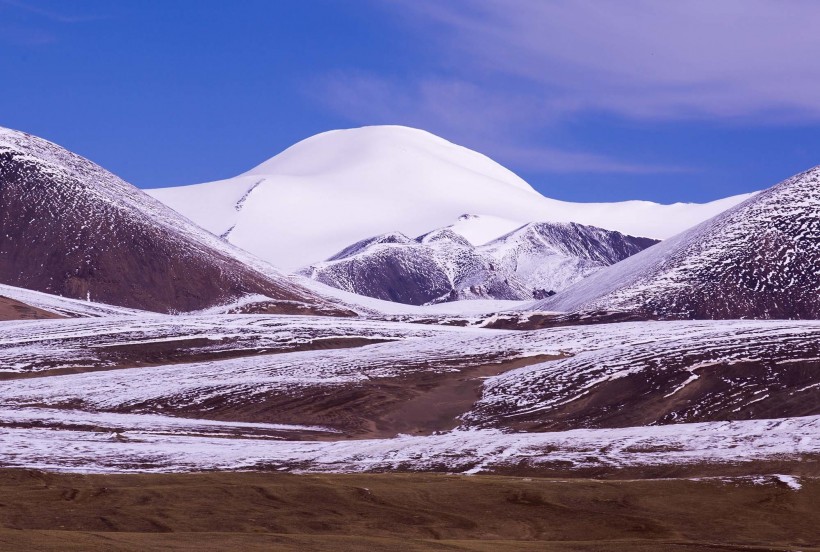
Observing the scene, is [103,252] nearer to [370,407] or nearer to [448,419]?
[370,407]

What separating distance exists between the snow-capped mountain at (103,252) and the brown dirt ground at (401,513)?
374ft

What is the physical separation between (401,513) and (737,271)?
106329 mm

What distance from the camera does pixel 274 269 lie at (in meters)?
200

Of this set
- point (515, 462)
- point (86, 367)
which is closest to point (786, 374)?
point (515, 462)

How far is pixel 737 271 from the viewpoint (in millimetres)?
136625

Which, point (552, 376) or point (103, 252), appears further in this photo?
point (103, 252)

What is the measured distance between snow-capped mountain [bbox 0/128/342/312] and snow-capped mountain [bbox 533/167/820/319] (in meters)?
40.9

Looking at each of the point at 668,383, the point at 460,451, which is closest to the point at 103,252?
the point at 668,383

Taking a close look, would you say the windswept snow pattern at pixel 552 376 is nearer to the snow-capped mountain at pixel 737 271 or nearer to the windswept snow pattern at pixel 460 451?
the windswept snow pattern at pixel 460 451

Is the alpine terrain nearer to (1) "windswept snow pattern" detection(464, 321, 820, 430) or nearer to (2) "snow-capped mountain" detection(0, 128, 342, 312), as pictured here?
(1) "windswept snow pattern" detection(464, 321, 820, 430)

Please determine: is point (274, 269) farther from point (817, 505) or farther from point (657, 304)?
point (817, 505)

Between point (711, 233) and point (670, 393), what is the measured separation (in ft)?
273

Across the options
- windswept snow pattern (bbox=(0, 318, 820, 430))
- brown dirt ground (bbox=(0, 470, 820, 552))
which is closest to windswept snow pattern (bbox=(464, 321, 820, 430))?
windswept snow pattern (bbox=(0, 318, 820, 430))

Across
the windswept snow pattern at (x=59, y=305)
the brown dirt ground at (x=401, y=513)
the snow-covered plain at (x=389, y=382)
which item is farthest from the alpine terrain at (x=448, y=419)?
the windswept snow pattern at (x=59, y=305)
